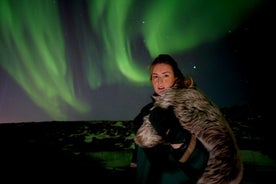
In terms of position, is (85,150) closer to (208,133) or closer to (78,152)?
(78,152)

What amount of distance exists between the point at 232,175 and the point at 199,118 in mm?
371

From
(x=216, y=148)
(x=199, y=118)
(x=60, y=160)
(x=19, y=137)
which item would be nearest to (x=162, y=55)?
(x=199, y=118)

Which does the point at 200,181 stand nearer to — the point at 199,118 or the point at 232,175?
the point at 232,175

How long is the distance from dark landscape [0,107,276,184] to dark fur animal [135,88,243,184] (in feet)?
19.3

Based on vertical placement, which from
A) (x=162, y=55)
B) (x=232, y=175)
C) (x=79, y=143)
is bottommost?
(x=79, y=143)

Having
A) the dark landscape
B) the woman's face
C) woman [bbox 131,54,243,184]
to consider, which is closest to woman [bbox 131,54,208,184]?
woman [bbox 131,54,243,184]

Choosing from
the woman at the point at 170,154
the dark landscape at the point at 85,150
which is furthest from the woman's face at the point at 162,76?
the dark landscape at the point at 85,150

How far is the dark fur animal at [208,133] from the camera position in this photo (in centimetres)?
168

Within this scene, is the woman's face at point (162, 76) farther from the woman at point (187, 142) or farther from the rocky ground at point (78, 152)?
the rocky ground at point (78, 152)

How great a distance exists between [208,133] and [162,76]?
76 cm

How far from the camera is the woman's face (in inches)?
92.0

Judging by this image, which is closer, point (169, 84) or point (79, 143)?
point (169, 84)

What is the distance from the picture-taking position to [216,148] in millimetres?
1679

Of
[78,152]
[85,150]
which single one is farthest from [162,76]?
[85,150]
